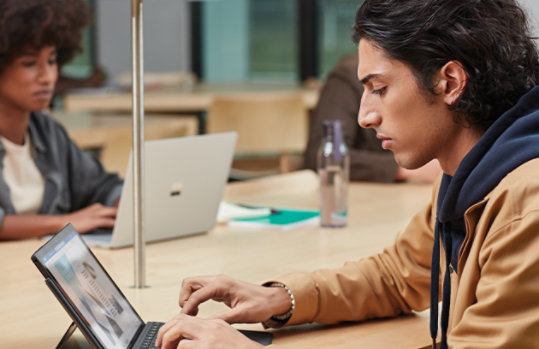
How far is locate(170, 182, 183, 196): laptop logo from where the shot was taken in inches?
81.7

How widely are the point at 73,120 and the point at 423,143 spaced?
351cm

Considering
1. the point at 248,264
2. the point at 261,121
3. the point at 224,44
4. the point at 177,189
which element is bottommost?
the point at 261,121

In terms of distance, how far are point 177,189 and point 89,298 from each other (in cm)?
79

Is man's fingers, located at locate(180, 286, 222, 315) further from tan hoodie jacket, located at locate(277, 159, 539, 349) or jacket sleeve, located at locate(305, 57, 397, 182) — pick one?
jacket sleeve, located at locate(305, 57, 397, 182)

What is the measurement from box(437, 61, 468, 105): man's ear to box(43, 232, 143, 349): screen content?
57 centimetres

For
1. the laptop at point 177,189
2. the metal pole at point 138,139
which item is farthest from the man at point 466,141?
the laptop at point 177,189

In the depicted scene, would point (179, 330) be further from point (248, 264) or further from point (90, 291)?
point (248, 264)

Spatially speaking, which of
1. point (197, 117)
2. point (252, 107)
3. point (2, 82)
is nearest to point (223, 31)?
point (197, 117)

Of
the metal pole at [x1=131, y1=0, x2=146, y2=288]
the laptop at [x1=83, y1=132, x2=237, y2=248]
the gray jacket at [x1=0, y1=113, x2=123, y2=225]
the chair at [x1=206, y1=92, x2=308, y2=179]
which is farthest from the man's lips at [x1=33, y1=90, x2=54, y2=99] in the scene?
the chair at [x1=206, y1=92, x2=308, y2=179]

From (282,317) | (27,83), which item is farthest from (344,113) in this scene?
(282,317)

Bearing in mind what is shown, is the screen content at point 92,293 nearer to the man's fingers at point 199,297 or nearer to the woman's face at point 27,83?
the man's fingers at point 199,297

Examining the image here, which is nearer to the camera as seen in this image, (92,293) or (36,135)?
(92,293)

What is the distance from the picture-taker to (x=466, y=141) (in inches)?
50.3

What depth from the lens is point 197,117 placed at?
19.0ft
